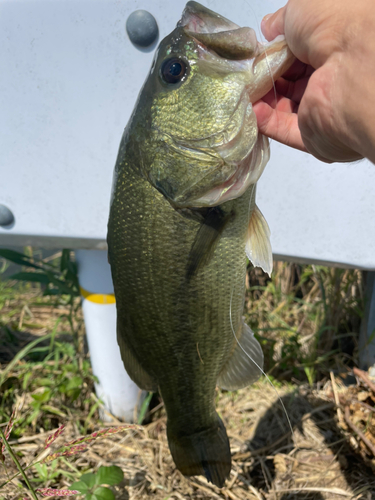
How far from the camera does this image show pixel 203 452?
1544 mm

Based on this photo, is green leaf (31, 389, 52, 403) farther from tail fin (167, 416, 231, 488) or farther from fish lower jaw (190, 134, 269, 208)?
fish lower jaw (190, 134, 269, 208)

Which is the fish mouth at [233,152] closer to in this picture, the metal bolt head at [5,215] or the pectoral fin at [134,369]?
the pectoral fin at [134,369]

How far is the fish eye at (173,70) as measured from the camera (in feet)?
3.87

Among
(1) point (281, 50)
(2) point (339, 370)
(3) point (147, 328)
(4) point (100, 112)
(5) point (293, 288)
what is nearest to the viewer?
(1) point (281, 50)

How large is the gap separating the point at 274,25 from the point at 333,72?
1.19ft

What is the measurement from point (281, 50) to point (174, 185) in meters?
0.47

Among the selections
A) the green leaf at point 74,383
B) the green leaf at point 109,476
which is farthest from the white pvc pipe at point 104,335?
the green leaf at point 109,476

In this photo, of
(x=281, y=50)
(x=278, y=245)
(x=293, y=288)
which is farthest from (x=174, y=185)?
(x=293, y=288)

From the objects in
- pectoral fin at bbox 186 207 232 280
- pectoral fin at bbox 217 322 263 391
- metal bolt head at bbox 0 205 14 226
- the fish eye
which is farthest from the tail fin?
the fish eye

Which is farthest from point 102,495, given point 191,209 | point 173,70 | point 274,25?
point 274,25

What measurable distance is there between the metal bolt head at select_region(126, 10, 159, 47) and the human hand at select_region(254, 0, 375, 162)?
47 centimetres

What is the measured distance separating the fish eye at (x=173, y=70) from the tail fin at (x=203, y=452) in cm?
124

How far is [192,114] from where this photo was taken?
1.19 metres

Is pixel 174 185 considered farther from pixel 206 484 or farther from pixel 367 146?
pixel 206 484
